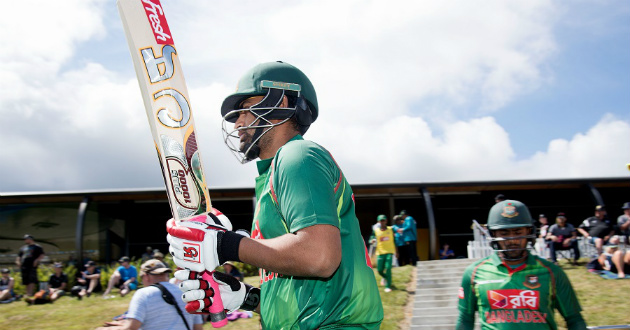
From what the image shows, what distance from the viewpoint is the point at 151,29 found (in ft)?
8.67

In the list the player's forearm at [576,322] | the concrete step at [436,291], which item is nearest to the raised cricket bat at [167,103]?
the player's forearm at [576,322]

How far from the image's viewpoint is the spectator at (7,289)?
14992mm

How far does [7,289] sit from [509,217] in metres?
15.1

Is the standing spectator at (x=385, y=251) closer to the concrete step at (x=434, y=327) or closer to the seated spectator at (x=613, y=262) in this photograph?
the concrete step at (x=434, y=327)

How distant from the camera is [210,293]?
231 cm

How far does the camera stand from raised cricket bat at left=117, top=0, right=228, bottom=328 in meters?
2.56

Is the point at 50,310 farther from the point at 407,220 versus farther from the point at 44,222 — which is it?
the point at 44,222

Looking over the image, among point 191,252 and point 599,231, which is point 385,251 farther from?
point 191,252

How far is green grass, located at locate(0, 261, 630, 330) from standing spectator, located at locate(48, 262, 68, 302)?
1.13 ft

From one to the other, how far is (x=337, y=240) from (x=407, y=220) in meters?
14.9

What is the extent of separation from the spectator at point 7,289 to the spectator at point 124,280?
8.04ft

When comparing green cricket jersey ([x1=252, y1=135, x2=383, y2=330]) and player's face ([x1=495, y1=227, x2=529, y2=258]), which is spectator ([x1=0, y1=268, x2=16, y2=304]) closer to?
player's face ([x1=495, y1=227, x2=529, y2=258])

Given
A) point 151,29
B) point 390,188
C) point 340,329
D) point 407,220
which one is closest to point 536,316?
point 340,329

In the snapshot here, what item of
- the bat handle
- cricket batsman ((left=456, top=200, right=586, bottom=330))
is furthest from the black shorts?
the bat handle
